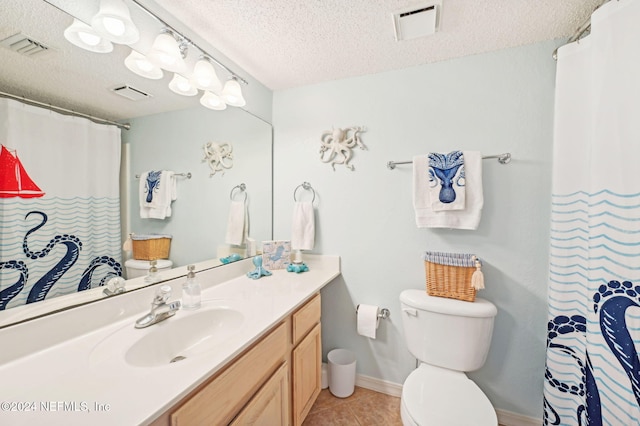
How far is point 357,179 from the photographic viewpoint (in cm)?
177

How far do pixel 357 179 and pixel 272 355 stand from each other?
118cm

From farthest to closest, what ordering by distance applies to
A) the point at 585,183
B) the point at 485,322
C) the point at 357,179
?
the point at 357,179
the point at 485,322
the point at 585,183

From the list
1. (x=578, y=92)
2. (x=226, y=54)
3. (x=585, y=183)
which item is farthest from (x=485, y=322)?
(x=226, y=54)

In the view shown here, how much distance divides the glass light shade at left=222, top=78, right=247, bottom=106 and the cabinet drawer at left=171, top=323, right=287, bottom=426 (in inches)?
50.8

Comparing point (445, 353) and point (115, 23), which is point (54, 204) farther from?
point (445, 353)

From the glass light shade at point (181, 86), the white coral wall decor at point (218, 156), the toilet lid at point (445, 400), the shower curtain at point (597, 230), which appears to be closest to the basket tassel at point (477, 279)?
the shower curtain at point (597, 230)

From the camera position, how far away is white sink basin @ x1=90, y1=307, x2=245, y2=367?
2.68ft

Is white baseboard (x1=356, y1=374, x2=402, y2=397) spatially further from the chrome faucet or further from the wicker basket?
the chrome faucet

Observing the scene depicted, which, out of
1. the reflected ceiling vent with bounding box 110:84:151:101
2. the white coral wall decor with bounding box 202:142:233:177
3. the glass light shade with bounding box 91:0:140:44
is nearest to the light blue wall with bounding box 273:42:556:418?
the white coral wall decor with bounding box 202:142:233:177

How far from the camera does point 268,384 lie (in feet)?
3.31

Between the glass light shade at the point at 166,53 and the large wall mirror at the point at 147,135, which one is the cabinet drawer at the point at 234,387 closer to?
the large wall mirror at the point at 147,135

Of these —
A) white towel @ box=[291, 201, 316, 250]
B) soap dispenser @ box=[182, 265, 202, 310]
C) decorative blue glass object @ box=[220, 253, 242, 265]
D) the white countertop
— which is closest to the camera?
the white countertop

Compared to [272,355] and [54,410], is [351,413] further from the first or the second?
[54,410]

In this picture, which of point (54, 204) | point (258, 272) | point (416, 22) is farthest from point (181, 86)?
point (416, 22)
